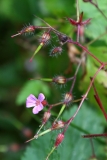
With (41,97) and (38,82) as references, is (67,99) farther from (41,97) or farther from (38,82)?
(38,82)

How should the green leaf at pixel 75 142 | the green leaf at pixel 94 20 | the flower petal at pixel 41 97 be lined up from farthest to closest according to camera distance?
the green leaf at pixel 94 20, the green leaf at pixel 75 142, the flower petal at pixel 41 97

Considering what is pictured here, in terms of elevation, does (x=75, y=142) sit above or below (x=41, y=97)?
below

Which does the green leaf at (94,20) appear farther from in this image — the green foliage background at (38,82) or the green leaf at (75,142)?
the green leaf at (75,142)

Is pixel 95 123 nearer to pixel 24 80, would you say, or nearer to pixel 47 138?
pixel 47 138

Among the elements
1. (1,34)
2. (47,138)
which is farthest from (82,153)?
(1,34)

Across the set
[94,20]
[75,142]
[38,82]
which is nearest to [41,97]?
[75,142]

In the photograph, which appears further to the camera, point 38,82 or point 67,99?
point 38,82

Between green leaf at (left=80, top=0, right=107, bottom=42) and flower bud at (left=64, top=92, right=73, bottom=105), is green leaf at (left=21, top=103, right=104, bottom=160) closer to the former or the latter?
flower bud at (left=64, top=92, right=73, bottom=105)

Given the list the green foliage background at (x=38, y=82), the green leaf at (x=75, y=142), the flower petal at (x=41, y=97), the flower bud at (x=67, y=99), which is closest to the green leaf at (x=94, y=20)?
the green foliage background at (x=38, y=82)

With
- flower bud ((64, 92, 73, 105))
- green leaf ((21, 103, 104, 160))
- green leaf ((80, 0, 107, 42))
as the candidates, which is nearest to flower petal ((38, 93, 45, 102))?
flower bud ((64, 92, 73, 105))
